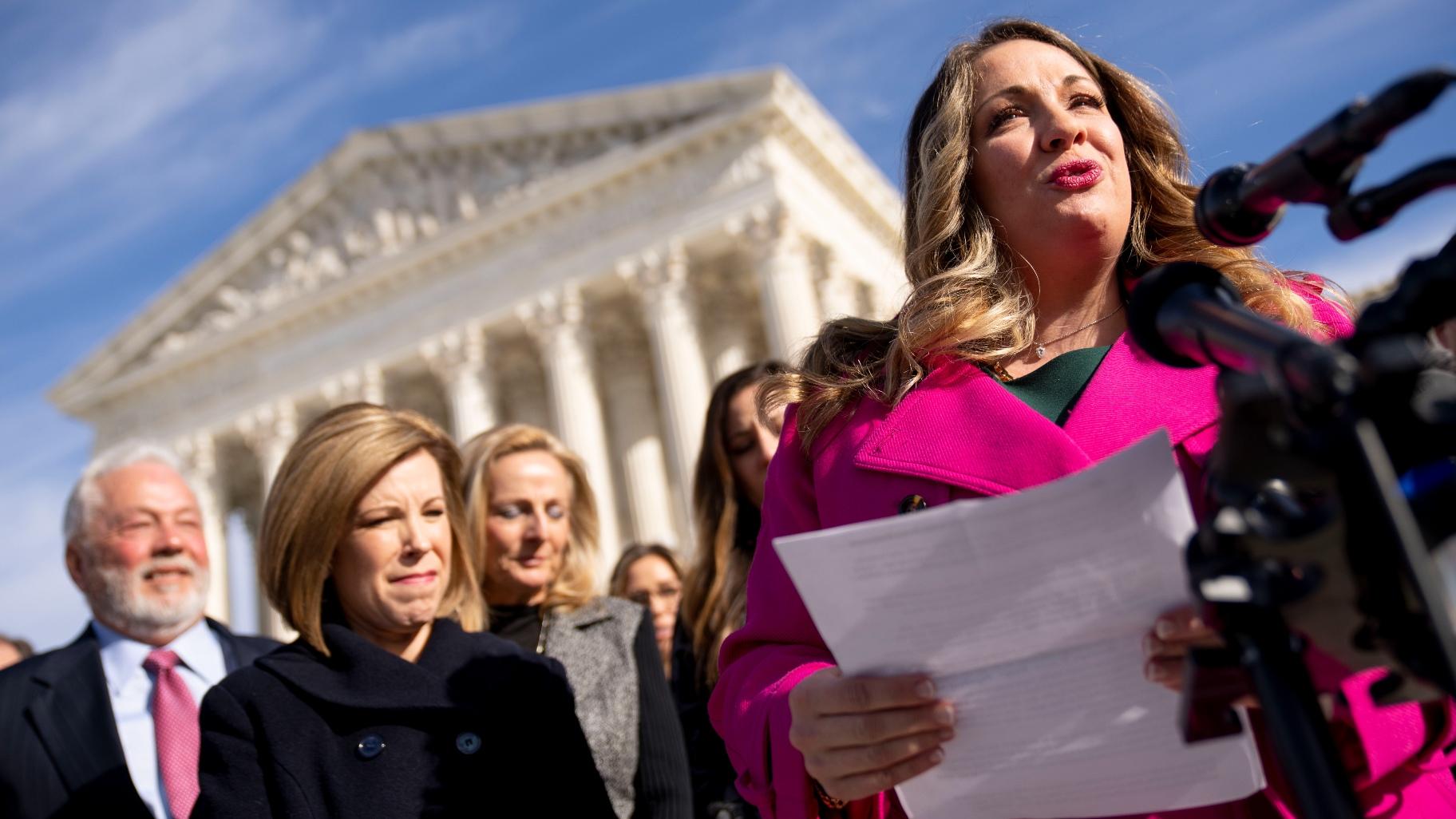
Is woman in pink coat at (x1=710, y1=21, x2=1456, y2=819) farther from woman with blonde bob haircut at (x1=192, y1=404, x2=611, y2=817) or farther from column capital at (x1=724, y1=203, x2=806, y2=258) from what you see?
column capital at (x1=724, y1=203, x2=806, y2=258)

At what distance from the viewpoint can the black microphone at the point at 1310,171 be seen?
1.36m

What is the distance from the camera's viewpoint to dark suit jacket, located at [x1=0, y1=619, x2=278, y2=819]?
14.2 ft

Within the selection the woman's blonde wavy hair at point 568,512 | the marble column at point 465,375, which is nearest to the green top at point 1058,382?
the woman's blonde wavy hair at point 568,512

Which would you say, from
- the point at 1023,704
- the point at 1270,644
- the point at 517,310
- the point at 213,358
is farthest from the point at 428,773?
the point at 213,358

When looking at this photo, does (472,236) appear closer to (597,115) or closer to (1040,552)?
(597,115)

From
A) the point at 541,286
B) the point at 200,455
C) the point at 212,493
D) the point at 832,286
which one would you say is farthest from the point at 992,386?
the point at 200,455

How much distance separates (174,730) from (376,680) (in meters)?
1.85

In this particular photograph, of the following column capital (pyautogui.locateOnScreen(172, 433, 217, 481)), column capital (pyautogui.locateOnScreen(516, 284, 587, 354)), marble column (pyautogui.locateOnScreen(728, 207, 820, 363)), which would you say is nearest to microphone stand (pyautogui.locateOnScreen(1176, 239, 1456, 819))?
marble column (pyautogui.locateOnScreen(728, 207, 820, 363))

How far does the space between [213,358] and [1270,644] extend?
35.0m

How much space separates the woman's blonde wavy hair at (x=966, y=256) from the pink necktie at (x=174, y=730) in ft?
10.5

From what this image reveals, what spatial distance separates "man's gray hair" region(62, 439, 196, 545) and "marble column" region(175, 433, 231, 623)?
28.8 metres

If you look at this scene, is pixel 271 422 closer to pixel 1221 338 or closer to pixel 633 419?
pixel 633 419

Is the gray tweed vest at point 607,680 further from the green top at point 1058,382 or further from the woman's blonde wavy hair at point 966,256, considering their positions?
the green top at point 1058,382

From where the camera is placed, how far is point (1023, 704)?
1883 mm
